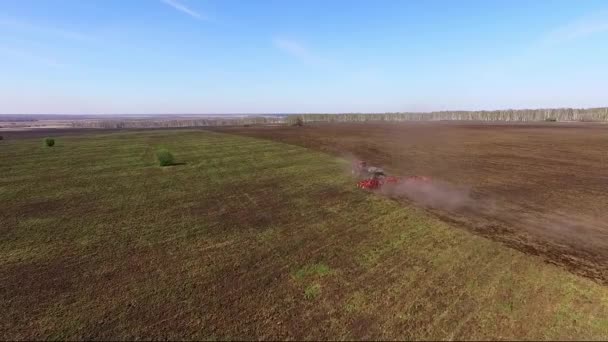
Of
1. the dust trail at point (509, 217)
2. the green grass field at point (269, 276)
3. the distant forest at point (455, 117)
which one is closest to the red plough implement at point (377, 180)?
the dust trail at point (509, 217)

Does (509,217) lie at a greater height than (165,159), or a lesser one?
lesser

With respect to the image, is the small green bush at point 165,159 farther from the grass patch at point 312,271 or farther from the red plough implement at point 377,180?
the grass patch at point 312,271

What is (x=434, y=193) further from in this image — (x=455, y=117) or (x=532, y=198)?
(x=455, y=117)

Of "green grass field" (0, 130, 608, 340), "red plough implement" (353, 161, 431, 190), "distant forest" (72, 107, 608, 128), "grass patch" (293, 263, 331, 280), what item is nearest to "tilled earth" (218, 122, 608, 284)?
"green grass field" (0, 130, 608, 340)

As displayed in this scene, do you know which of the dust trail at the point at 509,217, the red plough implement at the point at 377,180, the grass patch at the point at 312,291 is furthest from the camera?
the red plough implement at the point at 377,180

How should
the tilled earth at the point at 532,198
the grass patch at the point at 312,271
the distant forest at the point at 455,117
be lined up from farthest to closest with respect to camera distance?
the distant forest at the point at 455,117 → the tilled earth at the point at 532,198 → the grass patch at the point at 312,271

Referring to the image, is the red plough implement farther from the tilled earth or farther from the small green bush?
the small green bush

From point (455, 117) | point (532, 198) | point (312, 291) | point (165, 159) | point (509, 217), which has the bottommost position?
point (312, 291)

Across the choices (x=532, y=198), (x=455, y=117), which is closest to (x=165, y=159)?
(x=532, y=198)

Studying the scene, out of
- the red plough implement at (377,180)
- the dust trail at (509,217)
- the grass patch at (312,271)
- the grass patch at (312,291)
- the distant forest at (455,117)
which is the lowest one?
the grass patch at (312,291)
